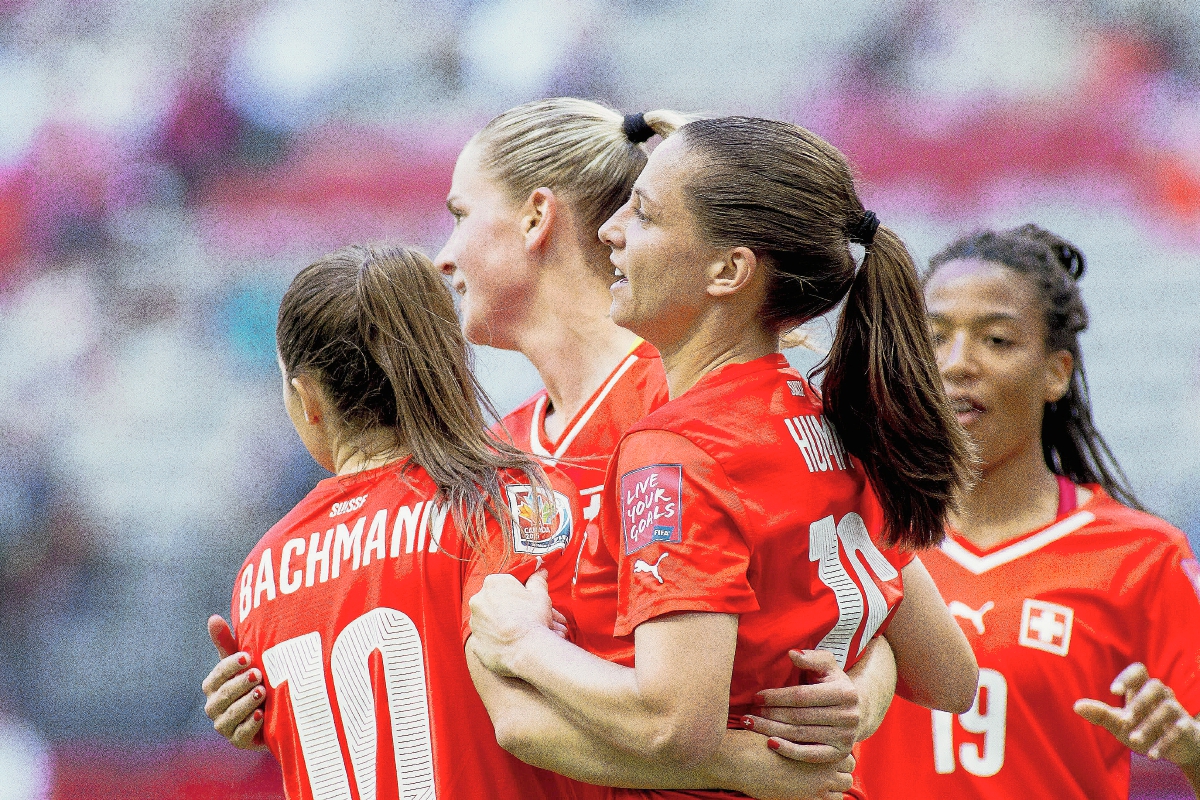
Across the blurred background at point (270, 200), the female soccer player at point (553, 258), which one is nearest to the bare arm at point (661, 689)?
the female soccer player at point (553, 258)

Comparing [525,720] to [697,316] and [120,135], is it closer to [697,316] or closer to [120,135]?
[697,316]

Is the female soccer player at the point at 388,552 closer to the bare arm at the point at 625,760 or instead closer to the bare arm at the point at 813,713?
the bare arm at the point at 625,760

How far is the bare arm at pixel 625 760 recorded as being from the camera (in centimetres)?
140

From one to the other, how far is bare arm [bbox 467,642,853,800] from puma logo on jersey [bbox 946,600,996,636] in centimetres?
96

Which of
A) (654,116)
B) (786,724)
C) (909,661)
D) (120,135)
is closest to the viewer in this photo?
(786,724)

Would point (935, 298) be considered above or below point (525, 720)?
above

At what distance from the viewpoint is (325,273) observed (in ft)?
6.19

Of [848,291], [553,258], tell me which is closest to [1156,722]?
[848,291]

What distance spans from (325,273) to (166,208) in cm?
331

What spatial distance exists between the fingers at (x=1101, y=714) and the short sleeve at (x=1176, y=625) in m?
0.29

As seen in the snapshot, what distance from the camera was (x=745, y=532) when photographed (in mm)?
1351

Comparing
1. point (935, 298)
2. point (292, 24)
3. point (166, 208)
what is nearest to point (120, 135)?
point (166, 208)

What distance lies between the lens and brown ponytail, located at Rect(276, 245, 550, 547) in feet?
5.94

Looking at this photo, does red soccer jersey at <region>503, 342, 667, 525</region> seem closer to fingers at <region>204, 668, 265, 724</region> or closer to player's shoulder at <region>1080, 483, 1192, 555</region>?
fingers at <region>204, 668, 265, 724</region>
